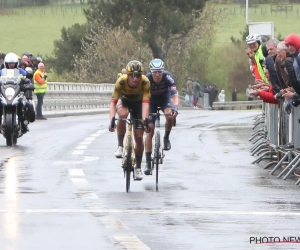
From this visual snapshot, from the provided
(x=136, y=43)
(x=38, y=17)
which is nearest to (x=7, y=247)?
(x=136, y=43)

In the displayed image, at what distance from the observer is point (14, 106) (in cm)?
2312

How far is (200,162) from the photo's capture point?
778 inches

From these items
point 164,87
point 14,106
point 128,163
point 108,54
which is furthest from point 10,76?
point 108,54

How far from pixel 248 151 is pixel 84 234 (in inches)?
508

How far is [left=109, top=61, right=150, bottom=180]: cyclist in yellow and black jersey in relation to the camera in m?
15.0

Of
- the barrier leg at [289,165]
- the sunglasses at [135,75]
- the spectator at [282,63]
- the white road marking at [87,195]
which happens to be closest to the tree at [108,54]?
the spectator at [282,63]

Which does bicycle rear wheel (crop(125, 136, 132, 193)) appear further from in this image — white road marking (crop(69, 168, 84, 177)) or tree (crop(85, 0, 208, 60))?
tree (crop(85, 0, 208, 60))

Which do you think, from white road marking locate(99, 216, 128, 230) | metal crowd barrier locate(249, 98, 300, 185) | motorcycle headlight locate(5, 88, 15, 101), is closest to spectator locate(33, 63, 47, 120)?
motorcycle headlight locate(5, 88, 15, 101)

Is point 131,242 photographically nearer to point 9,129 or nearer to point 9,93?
point 9,129

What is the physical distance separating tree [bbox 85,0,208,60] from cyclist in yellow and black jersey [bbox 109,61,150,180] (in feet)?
190

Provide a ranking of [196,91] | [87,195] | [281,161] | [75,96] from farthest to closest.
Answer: [196,91] → [75,96] → [281,161] → [87,195]

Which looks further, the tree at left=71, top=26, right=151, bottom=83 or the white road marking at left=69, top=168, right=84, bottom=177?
the tree at left=71, top=26, right=151, bottom=83

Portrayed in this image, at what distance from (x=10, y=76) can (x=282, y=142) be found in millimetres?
7541

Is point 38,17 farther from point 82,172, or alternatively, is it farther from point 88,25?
point 82,172
